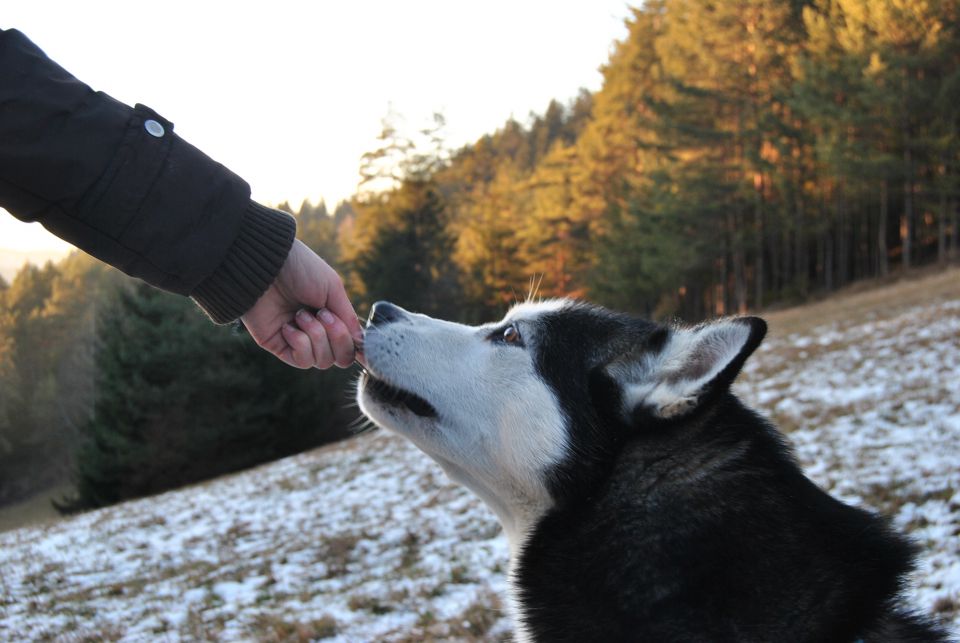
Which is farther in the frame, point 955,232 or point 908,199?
point 908,199

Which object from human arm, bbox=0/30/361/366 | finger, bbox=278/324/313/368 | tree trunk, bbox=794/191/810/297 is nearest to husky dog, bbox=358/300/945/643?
finger, bbox=278/324/313/368

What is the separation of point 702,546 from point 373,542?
5.47 meters

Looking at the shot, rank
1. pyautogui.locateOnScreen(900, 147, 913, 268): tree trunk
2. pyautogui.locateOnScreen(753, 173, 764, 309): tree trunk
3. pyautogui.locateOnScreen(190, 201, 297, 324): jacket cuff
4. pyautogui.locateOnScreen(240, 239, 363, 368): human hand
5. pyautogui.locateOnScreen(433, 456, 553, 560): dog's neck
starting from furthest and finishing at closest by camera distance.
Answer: pyautogui.locateOnScreen(753, 173, 764, 309): tree trunk, pyautogui.locateOnScreen(900, 147, 913, 268): tree trunk, pyautogui.locateOnScreen(240, 239, 363, 368): human hand, pyautogui.locateOnScreen(433, 456, 553, 560): dog's neck, pyautogui.locateOnScreen(190, 201, 297, 324): jacket cuff

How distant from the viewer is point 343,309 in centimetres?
306

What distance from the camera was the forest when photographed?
26328 millimetres

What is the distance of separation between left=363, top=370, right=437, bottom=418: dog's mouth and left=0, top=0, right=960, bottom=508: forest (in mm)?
19207

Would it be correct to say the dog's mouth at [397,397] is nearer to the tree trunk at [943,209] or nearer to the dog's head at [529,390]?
the dog's head at [529,390]

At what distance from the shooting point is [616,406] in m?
2.64

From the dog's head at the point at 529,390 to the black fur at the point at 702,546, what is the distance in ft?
0.10

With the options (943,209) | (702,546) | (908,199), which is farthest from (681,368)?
(908,199)

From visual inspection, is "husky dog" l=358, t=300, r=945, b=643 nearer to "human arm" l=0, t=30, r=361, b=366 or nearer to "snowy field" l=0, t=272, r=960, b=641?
"human arm" l=0, t=30, r=361, b=366

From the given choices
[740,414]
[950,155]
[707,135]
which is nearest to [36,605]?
[740,414]

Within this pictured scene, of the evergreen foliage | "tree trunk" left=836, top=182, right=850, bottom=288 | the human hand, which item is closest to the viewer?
the human hand

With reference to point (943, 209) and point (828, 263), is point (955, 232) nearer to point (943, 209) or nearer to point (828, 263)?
point (943, 209)
